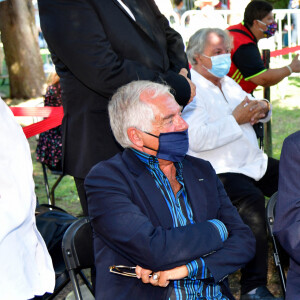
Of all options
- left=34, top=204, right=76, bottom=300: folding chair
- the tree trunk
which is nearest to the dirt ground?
left=34, top=204, right=76, bottom=300: folding chair

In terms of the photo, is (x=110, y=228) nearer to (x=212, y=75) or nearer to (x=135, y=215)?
(x=135, y=215)

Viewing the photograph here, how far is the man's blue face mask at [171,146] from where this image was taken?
2510 millimetres

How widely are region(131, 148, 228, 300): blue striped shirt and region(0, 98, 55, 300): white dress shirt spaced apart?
1.99 feet

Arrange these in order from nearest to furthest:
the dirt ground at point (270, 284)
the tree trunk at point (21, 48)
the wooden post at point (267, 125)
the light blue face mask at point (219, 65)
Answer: the dirt ground at point (270, 284) < the light blue face mask at point (219, 65) < the wooden post at point (267, 125) < the tree trunk at point (21, 48)

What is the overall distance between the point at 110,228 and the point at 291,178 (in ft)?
2.59

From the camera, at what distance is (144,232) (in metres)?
2.30

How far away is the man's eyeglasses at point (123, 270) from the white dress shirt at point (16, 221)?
0.36 metres

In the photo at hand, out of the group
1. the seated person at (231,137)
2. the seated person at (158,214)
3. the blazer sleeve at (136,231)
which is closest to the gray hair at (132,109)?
the seated person at (158,214)

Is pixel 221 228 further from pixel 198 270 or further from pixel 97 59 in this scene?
pixel 97 59

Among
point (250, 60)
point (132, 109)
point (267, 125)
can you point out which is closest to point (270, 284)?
point (132, 109)

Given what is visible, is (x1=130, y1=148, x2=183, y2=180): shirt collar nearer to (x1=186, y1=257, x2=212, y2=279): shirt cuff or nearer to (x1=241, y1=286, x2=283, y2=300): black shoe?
(x1=186, y1=257, x2=212, y2=279): shirt cuff

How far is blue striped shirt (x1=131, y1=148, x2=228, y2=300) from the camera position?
237cm

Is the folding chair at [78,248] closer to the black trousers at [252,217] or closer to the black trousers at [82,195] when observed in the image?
the black trousers at [82,195]

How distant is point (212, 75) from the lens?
4.09 metres
